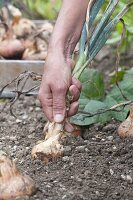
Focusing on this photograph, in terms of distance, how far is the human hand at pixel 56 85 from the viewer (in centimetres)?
180

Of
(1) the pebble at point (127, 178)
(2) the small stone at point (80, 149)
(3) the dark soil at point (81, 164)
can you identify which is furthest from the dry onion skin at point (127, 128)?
(1) the pebble at point (127, 178)

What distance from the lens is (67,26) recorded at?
1830 millimetres

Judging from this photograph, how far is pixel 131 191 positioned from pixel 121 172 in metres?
0.14

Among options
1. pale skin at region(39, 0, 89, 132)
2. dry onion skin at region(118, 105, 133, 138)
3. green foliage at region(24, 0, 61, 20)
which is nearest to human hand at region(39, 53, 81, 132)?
pale skin at region(39, 0, 89, 132)

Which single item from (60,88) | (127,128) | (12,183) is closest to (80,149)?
(127,128)

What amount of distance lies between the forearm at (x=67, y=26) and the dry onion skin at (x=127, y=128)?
0.39m

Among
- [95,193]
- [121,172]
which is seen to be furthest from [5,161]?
[121,172]

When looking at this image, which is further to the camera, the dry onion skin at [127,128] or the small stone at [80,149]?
the dry onion skin at [127,128]

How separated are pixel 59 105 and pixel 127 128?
40cm

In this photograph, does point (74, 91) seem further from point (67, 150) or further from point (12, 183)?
point (12, 183)

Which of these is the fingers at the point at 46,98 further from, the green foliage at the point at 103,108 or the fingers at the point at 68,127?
the green foliage at the point at 103,108

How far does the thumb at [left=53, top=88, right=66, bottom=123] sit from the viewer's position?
1812mm

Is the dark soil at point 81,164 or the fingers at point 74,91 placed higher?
the fingers at point 74,91

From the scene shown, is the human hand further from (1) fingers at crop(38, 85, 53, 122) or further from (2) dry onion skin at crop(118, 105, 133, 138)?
(2) dry onion skin at crop(118, 105, 133, 138)
